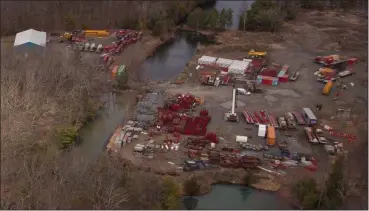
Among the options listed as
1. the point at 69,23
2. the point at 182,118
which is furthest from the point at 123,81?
the point at 69,23

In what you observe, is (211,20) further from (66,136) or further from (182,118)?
(66,136)

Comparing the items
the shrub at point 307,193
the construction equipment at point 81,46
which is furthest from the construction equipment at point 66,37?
the shrub at point 307,193

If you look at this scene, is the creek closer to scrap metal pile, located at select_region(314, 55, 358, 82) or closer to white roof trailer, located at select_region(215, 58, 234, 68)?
white roof trailer, located at select_region(215, 58, 234, 68)

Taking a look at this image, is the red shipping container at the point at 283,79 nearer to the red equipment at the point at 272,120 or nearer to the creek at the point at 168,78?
the red equipment at the point at 272,120

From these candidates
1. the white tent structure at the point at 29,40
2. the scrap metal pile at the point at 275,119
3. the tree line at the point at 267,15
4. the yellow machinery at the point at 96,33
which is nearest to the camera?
the scrap metal pile at the point at 275,119

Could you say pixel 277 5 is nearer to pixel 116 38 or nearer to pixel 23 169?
pixel 116 38

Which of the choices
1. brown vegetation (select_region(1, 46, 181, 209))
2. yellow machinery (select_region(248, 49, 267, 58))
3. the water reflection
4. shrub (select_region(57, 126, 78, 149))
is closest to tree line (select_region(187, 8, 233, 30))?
yellow machinery (select_region(248, 49, 267, 58))
